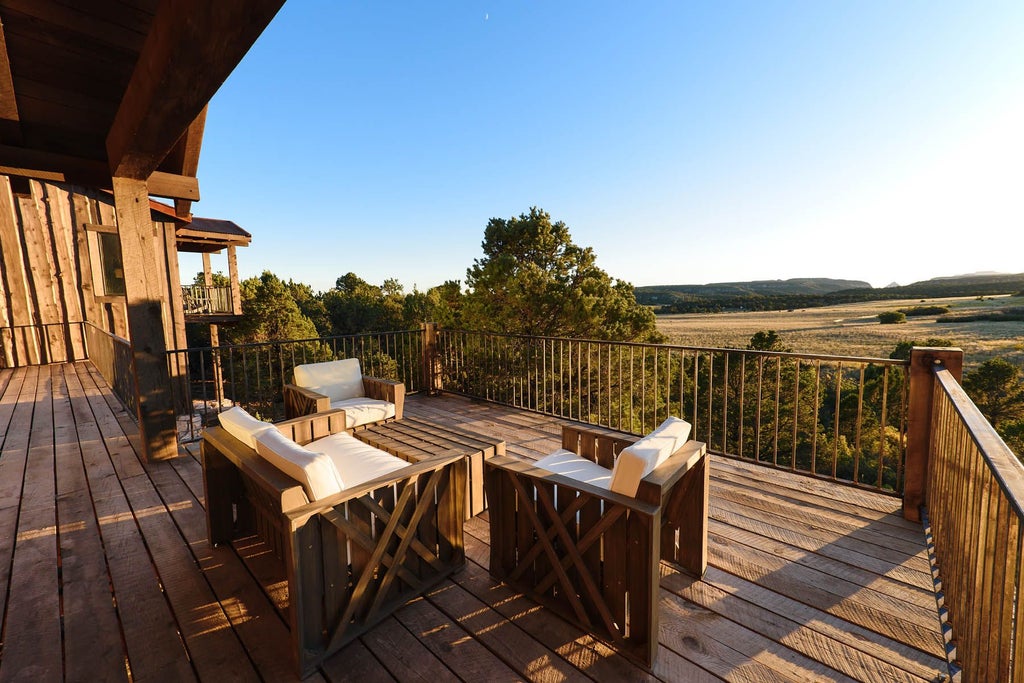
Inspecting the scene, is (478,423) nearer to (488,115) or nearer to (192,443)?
(192,443)

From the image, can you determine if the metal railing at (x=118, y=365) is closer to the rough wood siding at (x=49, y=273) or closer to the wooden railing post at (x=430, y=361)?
the rough wood siding at (x=49, y=273)

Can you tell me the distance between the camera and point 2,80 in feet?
8.18

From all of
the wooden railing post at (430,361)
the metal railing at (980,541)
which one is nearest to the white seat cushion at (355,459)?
the metal railing at (980,541)

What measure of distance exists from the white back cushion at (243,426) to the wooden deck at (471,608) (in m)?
0.72

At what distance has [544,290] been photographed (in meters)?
12.8

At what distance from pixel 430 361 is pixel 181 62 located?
480 centimetres

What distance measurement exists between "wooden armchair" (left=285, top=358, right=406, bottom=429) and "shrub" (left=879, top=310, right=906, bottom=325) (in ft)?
115

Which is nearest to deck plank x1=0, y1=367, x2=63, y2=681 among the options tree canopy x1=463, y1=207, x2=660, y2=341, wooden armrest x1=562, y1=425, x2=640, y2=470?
wooden armrest x1=562, y1=425, x2=640, y2=470

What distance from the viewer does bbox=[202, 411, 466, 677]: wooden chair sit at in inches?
63.0

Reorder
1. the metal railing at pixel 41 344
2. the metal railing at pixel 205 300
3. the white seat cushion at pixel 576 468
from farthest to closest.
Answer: the metal railing at pixel 205 300
the metal railing at pixel 41 344
the white seat cushion at pixel 576 468

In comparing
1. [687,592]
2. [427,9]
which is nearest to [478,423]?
[687,592]

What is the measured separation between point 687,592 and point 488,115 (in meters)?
13.5

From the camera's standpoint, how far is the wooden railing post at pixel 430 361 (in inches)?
246

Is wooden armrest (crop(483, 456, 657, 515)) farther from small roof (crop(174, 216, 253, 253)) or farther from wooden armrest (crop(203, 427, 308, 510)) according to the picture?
small roof (crop(174, 216, 253, 253))
